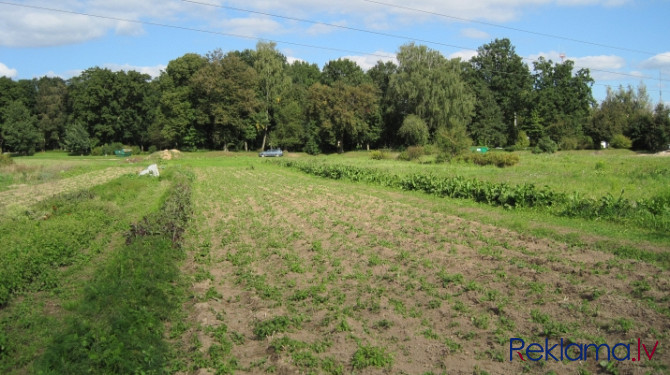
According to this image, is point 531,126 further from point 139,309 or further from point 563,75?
point 139,309

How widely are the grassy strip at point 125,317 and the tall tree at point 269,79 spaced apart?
6566cm

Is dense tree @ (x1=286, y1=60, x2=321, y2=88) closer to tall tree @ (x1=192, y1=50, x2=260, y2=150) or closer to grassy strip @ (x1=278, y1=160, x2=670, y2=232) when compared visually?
tall tree @ (x1=192, y1=50, x2=260, y2=150)

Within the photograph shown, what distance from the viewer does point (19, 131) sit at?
76.2 m

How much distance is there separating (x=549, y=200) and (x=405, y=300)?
9613mm

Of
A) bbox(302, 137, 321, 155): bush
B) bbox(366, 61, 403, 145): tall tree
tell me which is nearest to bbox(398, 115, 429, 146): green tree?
bbox(366, 61, 403, 145): tall tree

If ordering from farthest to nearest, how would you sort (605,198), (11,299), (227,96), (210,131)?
(210,131)
(227,96)
(605,198)
(11,299)

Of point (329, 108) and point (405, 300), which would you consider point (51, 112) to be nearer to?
point (329, 108)

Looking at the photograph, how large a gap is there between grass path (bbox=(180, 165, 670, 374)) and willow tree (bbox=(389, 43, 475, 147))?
50.9 m

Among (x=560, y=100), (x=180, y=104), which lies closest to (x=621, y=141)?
(x=560, y=100)

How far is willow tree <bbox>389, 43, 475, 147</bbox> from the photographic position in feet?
204

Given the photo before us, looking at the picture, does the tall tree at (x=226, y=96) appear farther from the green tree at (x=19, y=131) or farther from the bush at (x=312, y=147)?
the green tree at (x=19, y=131)

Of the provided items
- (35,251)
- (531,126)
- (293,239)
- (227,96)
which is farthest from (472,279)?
(531,126)

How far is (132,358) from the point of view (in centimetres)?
582

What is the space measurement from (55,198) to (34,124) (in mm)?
81501
